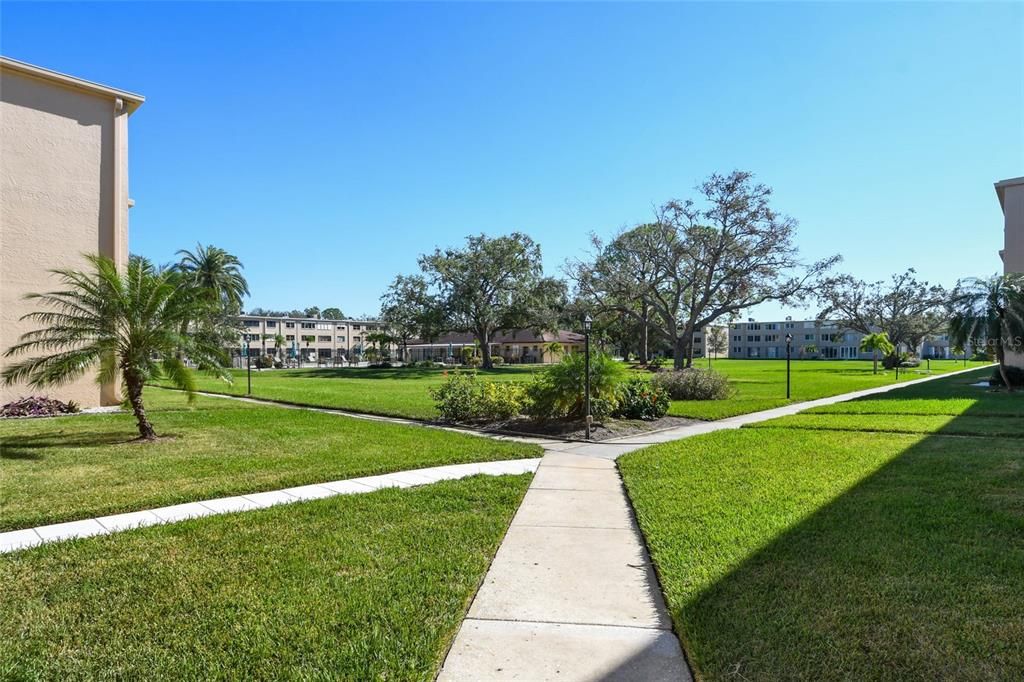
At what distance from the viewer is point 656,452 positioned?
964 centimetres

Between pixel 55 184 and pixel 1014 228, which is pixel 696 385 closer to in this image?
pixel 1014 228

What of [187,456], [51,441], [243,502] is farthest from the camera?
[51,441]

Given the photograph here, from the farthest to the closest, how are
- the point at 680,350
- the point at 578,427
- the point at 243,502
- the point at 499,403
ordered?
the point at 680,350, the point at 499,403, the point at 578,427, the point at 243,502

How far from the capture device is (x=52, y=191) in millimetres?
15508

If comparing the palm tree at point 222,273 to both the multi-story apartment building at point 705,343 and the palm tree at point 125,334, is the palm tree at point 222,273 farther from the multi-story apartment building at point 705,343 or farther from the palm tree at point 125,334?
the multi-story apartment building at point 705,343

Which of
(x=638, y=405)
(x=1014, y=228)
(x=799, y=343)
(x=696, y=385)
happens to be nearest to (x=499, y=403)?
(x=638, y=405)

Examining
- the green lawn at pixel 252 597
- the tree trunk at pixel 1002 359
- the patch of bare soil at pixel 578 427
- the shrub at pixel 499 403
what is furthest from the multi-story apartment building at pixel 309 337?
the green lawn at pixel 252 597

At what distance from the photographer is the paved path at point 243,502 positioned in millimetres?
5312

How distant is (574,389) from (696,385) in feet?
30.8

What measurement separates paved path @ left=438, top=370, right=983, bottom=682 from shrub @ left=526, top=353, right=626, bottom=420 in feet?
19.6

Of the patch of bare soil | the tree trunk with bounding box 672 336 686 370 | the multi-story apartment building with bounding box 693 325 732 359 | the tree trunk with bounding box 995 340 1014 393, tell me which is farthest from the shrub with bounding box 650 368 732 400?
the multi-story apartment building with bounding box 693 325 732 359

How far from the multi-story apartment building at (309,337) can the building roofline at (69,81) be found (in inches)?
2773

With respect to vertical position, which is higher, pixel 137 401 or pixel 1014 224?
pixel 1014 224

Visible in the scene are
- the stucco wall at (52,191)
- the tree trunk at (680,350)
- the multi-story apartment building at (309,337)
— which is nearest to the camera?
the stucco wall at (52,191)
